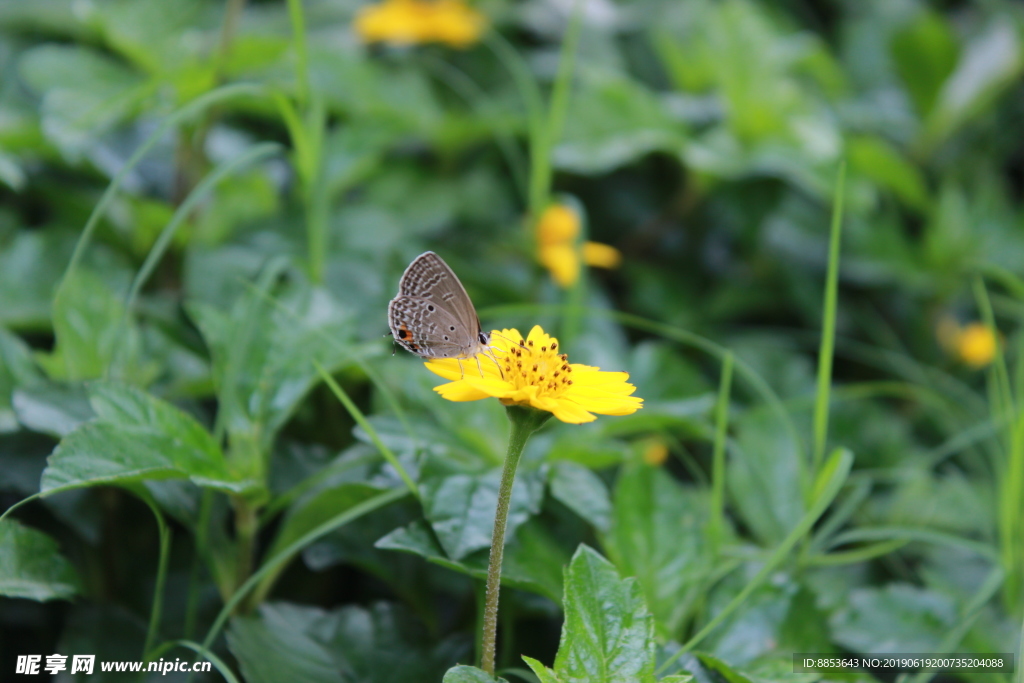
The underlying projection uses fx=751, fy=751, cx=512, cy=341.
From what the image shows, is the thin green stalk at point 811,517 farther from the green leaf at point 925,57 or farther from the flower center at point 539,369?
the green leaf at point 925,57

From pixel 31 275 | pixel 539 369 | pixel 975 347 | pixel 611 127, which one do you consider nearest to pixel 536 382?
pixel 539 369

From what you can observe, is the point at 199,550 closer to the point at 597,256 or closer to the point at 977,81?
the point at 597,256

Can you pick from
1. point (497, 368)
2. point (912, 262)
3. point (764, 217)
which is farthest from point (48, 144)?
point (912, 262)

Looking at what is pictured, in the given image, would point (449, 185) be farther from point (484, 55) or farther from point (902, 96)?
point (902, 96)

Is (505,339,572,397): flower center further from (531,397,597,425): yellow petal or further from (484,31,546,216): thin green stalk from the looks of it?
(484,31,546,216): thin green stalk

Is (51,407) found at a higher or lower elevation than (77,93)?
lower

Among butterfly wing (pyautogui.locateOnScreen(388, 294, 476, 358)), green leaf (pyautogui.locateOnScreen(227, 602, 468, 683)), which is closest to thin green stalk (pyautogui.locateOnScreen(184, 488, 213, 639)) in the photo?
green leaf (pyautogui.locateOnScreen(227, 602, 468, 683))
